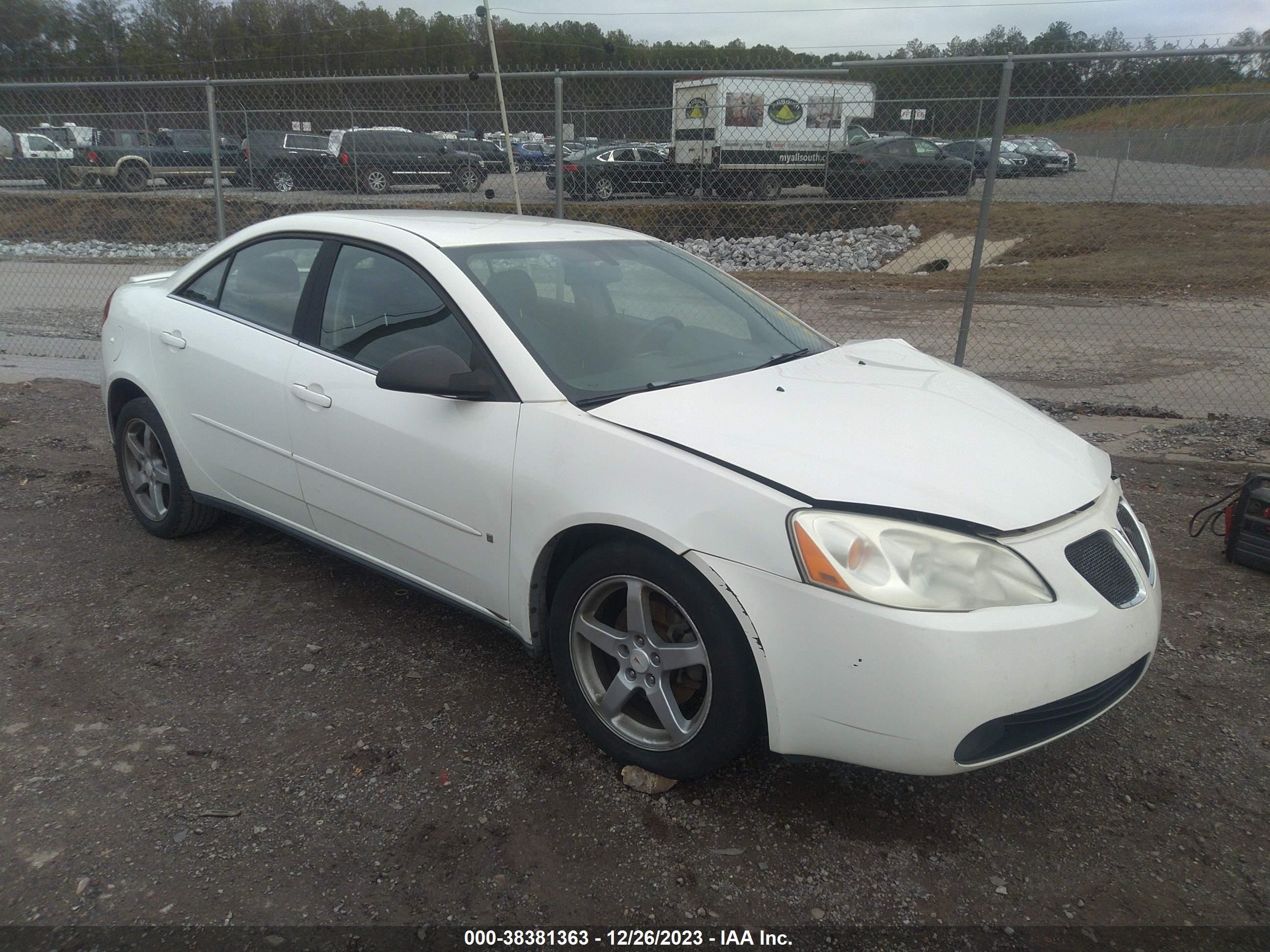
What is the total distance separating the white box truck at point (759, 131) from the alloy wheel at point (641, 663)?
5.93m

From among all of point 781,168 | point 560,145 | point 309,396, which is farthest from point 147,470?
point 781,168

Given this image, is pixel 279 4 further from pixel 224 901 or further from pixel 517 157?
pixel 224 901

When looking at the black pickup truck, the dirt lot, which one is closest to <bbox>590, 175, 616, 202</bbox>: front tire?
the black pickup truck

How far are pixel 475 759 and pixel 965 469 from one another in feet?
5.65

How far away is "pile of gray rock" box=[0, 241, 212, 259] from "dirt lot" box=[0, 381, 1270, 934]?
14.7 metres

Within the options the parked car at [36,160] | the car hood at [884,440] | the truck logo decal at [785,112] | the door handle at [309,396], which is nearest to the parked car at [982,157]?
the truck logo decal at [785,112]

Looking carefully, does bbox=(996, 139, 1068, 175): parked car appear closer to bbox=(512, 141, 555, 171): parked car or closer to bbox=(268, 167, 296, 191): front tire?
bbox=(512, 141, 555, 171): parked car

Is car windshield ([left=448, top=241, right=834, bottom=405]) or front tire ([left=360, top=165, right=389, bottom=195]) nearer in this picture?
car windshield ([left=448, top=241, right=834, bottom=405])

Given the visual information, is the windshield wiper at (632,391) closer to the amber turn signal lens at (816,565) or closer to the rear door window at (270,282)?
the amber turn signal lens at (816,565)

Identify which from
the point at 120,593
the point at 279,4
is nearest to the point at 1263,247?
the point at 120,593

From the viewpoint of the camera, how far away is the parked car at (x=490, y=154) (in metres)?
9.00

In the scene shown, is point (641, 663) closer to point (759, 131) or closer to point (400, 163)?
point (759, 131)

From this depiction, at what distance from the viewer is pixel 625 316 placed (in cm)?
351

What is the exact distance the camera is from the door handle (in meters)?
3.48
